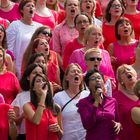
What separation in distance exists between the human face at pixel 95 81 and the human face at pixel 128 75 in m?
0.57

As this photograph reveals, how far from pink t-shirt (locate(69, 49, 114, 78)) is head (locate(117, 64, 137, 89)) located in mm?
796

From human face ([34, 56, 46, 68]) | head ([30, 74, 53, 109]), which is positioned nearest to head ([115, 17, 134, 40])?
human face ([34, 56, 46, 68])

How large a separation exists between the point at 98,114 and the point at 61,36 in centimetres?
290

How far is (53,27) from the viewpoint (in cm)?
1148

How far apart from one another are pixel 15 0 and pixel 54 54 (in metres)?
2.39

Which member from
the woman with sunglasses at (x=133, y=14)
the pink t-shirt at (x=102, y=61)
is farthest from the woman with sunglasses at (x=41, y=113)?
the woman with sunglasses at (x=133, y=14)

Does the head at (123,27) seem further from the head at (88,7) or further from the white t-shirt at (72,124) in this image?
the white t-shirt at (72,124)

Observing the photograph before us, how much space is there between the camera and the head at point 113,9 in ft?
37.8

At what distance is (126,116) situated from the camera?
28.6 feet

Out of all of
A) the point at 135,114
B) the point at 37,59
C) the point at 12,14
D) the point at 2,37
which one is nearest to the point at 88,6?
the point at 12,14

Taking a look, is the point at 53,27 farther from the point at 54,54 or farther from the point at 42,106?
the point at 42,106

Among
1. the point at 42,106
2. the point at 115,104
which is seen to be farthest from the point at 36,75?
the point at 115,104

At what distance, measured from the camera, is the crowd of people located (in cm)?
840

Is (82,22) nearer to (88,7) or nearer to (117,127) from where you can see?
(88,7)
